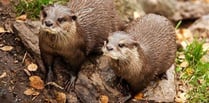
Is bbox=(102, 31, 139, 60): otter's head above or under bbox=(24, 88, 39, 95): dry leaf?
above

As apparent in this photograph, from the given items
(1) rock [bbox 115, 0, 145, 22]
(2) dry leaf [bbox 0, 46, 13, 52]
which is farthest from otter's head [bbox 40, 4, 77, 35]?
(1) rock [bbox 115, 0, 145, 22]

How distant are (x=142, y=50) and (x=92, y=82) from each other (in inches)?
21.4

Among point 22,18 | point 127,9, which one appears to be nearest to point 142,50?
point 22,18

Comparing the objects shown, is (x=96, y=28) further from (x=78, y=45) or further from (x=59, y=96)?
(x=59, y=96)

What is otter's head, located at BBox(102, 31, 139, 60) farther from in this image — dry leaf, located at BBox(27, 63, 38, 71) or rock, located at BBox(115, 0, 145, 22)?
rock, located at BBox(115, 0, 145, 22)

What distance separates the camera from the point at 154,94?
13.6ft

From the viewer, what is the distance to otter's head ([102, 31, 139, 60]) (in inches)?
135

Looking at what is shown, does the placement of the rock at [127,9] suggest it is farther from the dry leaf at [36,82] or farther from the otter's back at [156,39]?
the dry leaf at [36,82]

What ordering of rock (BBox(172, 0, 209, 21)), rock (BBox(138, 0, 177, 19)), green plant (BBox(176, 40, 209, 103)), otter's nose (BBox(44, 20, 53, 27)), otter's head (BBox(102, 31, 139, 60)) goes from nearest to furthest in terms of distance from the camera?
otter's nose (BBox(44, 20, 53, 27)) → otter's head (BBox(102, 31, 139, 60)) → green plant (BBox(176, 40, 209, 103)) → rock (BBox(138, 0, 177, 19)) → rock (BBox(172, 0, 209, 21))

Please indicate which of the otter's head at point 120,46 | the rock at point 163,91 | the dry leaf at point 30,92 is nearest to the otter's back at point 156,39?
the rock at point 163,91

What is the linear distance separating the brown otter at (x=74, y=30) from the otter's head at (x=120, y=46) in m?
0.33

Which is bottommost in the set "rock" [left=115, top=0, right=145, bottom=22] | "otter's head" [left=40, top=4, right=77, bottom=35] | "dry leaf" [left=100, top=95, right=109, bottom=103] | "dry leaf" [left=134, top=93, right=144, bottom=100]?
"dry leaf" [left=134, top=93, right=144, bottom=100]

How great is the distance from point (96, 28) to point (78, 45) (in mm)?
385

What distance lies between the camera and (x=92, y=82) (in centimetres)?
402
